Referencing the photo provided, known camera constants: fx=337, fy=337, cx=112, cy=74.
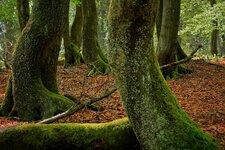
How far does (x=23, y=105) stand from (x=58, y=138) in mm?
3055

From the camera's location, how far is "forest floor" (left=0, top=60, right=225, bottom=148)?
24.4 feet

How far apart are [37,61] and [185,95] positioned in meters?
4.90

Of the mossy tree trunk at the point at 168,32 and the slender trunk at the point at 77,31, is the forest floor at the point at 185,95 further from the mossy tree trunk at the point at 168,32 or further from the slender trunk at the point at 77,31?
the slender trunk at the point at 77,31

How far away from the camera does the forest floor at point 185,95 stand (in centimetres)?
745

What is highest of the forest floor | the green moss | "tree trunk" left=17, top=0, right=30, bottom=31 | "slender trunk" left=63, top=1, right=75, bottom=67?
"tree trunk" left=17, top=0, right=30, bottom=31

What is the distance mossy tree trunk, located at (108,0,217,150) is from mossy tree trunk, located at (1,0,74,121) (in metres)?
3.96

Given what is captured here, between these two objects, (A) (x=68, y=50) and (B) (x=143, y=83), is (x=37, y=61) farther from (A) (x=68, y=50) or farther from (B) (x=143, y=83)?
(A) (x=68, y=50)

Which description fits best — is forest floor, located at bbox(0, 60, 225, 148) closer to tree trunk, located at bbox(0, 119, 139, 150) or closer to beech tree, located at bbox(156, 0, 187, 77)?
beech tree, located at bbox(156, 0, 187, 77)

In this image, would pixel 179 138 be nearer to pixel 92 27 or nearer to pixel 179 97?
pixel 179 97

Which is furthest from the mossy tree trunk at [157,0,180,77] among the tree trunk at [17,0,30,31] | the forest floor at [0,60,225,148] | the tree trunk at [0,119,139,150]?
the tree trunk at [0,119,139,150]

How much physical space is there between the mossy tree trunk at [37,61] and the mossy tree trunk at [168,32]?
6298 mm

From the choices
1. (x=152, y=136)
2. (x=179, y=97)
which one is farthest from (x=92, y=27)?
(x=152, y=136)

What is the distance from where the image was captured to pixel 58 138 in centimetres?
557

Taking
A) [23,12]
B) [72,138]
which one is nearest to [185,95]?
[72,138]
